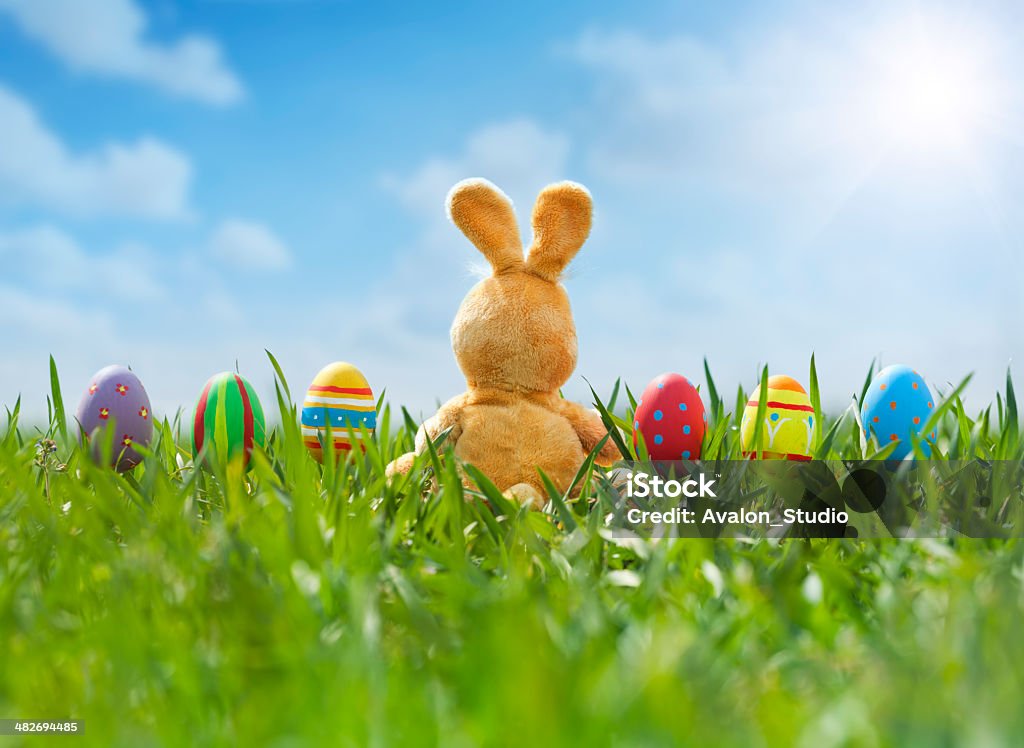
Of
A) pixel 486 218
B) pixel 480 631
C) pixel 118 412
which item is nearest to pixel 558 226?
pixel 486 218

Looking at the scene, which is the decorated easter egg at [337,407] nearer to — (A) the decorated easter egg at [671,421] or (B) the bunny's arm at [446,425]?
(B) the bunny's arm at [446,425]

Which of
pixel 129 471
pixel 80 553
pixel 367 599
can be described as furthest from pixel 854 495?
pixel 129 471

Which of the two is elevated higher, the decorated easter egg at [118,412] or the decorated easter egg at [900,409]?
the decorated easter egg at [118,412]

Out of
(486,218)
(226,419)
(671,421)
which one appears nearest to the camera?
(671,421)

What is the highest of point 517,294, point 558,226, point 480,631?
point 558,226

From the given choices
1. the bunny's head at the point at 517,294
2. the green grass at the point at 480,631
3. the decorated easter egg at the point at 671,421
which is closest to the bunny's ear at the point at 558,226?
the bunny's head at the point at 517,294

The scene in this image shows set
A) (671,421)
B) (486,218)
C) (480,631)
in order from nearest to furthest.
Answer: (480,631), (671,421), (486,218)

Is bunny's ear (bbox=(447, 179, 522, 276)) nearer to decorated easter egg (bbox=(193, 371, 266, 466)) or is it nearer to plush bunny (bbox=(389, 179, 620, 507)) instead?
plush bunny (bbox=(389, 179, 620, 507))

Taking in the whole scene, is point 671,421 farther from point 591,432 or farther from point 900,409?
point 900,409
